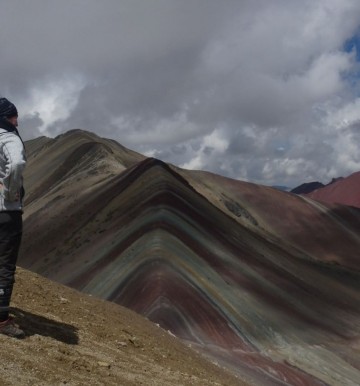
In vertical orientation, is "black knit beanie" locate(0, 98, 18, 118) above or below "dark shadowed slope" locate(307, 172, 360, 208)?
below

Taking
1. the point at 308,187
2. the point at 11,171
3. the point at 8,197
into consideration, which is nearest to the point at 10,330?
the point at 8,197

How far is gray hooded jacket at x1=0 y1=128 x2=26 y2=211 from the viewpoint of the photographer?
628cm

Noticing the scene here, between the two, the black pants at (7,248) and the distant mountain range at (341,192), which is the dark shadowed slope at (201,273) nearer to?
the black pants at (7,248)

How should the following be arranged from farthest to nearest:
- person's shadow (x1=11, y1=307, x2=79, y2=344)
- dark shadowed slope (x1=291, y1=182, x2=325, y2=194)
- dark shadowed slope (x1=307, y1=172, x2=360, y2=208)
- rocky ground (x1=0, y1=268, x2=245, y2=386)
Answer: dark shadowed slope (x1=291, y1=182, x2=325, y2=194)
dark shadowed slope (x1=307, y1=172, x2=360, y2=208)
person's shadow (x1=11, y1=307, x2=79, y2=344)
rocky ground (x1=0, y1=268, x2=245, y2=386)

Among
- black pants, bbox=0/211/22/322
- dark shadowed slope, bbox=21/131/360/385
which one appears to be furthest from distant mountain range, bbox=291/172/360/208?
black pants, bbox=0/211/22/322

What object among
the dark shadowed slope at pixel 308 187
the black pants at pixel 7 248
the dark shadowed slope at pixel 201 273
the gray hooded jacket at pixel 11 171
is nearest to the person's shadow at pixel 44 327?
the black pants at pixel 7 248

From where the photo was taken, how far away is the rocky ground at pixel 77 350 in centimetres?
609

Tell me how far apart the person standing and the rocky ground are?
0.64 metres

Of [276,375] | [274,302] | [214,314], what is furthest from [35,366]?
[274,302]

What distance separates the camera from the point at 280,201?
64.8m

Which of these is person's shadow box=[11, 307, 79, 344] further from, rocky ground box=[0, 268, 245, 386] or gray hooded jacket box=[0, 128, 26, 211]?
gray hooded jacket box=[0, 128, 26, 211]

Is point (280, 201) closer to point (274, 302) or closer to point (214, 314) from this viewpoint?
point (274, 302)

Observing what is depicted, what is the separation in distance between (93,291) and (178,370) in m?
18.4

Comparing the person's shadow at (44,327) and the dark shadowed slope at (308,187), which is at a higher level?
the dark shadowed slope at (308,187)
